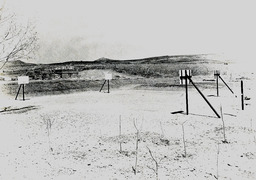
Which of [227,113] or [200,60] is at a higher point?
[200,60]

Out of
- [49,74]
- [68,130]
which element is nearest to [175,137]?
[68,130]

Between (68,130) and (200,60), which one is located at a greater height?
(200,60)

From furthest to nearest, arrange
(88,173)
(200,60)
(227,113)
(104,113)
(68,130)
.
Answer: (200,60), (104,113), (227,113), (68,130), (88,173)

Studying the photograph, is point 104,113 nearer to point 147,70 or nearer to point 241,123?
point 241,123

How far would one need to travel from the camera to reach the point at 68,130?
21.1 feet

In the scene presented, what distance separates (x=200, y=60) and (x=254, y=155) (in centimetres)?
3754

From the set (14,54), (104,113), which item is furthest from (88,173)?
(14,54)

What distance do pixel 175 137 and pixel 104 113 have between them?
154 inches

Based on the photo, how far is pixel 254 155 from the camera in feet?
13.8

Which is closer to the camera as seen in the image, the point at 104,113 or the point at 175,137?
the point at 175,137

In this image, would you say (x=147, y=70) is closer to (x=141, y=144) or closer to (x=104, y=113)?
(x=104, y=113)

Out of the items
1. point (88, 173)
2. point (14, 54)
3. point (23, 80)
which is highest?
point (14, 54)

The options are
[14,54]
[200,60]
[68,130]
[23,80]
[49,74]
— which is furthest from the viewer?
[200,60]

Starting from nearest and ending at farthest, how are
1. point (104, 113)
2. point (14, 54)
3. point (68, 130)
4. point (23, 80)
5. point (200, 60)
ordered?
point (68, 130)
point (104, 113)
point (14, 54)
point (23, 80)
point (200, 60)
